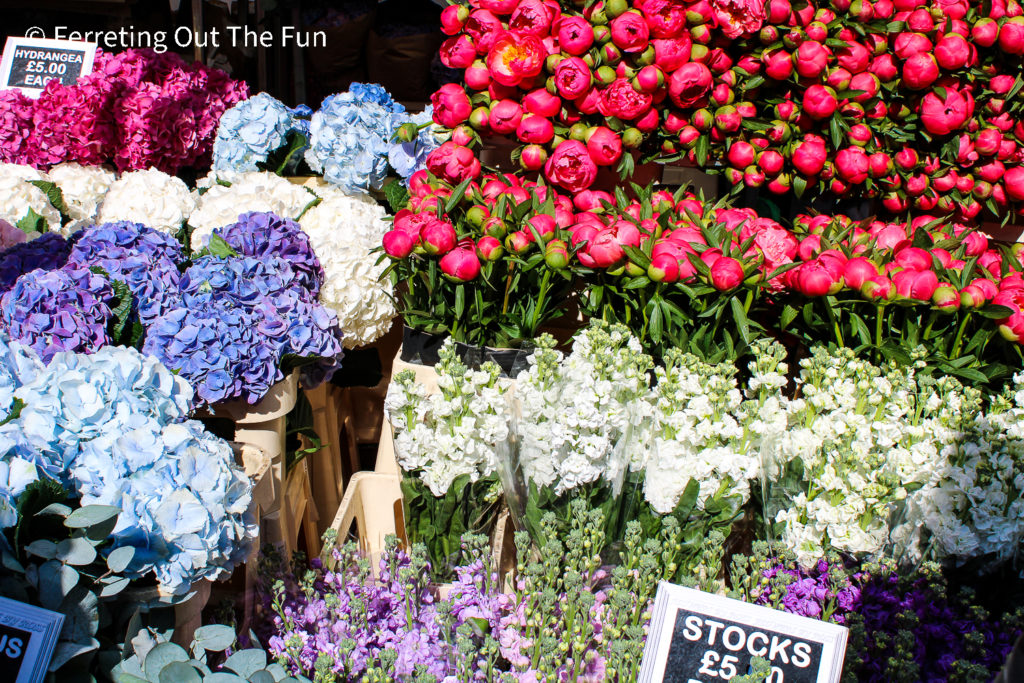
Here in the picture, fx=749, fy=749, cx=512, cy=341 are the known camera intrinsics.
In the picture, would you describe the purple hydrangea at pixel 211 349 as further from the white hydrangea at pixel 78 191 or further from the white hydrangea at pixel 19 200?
the white hydrangea at pixel 78 191

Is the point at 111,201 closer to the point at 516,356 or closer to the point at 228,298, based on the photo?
the point at 228,298

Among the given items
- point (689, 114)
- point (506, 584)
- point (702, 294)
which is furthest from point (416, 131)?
point (506, 584)

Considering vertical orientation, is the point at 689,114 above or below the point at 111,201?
above

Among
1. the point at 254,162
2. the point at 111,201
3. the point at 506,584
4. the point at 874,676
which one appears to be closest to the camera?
the point at 874,676

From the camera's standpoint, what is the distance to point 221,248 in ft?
4.75

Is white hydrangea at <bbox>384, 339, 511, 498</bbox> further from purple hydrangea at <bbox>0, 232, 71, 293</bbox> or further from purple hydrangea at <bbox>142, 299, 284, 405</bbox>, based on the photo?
purple hydrangea at <bbox>0, 232, 71, 293</bbox>

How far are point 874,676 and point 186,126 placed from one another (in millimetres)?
2167

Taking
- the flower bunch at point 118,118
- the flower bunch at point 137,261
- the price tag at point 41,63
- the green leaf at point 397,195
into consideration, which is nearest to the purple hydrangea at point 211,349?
the flower bunch at point 137,261

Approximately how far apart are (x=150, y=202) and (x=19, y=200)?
356mm

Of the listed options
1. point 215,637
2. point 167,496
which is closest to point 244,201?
point 167,496

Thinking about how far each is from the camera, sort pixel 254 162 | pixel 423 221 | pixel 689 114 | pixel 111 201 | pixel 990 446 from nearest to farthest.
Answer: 1. pixel 990 446
2. pixel 423 221
3. pixel 689 114
4. pixel 111 201
5. pixel 254 162

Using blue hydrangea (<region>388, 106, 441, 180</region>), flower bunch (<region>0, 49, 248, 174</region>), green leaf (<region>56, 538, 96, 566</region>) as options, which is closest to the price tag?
flower bunch (<region>0, 49, 248, 174</region>)

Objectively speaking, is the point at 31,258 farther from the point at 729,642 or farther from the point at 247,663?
the point at 729,642

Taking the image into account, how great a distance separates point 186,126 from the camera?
2.21 meters
